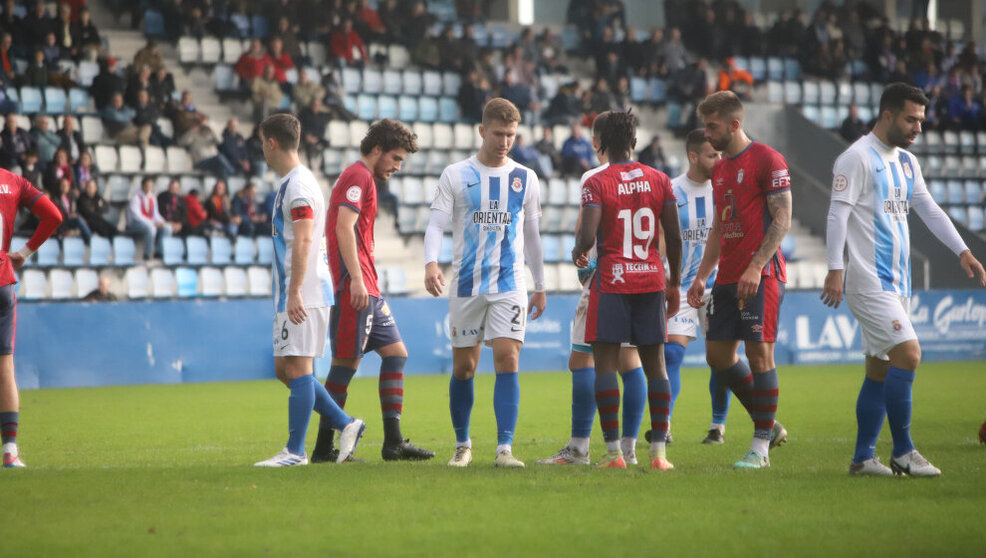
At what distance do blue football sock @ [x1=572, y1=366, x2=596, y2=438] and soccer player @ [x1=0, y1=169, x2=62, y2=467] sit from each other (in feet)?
11.5

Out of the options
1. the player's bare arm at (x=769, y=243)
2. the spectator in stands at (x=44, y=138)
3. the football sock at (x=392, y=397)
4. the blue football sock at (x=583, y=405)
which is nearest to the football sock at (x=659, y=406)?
the blue football sock at (x=583, y=405)

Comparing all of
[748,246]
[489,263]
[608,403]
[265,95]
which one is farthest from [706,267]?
[265,95]

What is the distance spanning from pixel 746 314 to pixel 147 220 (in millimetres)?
13384

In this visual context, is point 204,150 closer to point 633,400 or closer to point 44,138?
point 44,138

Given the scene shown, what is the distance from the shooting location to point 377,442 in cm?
921

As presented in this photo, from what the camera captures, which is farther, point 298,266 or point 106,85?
point 106,85

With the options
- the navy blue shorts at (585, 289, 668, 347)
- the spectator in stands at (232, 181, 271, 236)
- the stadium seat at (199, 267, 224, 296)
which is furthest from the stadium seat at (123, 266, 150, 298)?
the navy blue shorts at (585, 289, 668, 347)

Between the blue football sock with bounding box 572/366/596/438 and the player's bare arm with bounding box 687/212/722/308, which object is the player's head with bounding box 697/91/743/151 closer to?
the player's bare arm with bounding box 687/212/722/308

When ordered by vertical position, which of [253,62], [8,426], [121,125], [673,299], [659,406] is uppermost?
[253,62]

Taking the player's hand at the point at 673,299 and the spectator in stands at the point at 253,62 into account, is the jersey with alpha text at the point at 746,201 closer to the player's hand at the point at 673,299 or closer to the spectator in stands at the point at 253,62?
the player's hand at the point at 673,299

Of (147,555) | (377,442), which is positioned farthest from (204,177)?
A: (147,555)

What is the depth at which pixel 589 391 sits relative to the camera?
24.7 ft

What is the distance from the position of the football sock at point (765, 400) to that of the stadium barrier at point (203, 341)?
10793 mm

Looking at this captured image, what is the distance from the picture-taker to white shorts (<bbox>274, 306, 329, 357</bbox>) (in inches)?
279
